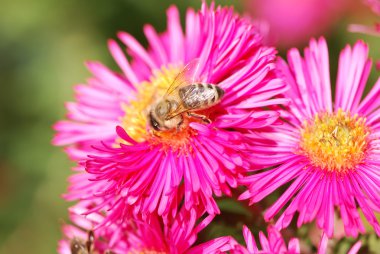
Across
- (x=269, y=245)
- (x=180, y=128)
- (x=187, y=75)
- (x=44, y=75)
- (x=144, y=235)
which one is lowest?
(x=269, y=245)

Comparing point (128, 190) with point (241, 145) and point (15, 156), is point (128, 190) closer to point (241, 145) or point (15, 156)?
point (241, 145)

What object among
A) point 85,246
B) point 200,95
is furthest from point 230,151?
point 85,246

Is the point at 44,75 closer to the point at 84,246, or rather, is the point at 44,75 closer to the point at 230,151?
the point at 84,246

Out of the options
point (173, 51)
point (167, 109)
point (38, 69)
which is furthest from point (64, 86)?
point (167, 109)

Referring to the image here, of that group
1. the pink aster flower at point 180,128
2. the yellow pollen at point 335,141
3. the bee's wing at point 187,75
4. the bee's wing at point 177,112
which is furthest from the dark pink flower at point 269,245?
the bee's wing at point 187,75

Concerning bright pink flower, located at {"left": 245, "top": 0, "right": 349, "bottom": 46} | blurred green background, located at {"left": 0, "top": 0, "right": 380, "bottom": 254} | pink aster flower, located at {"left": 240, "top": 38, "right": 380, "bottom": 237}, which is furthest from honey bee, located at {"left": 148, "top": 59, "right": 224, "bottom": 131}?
bright pink flower, located at {"left": 245, "top": 0, "right": 349, "bottom": 46}

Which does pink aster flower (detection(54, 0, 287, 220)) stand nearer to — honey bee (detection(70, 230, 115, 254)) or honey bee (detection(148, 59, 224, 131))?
honey bee (detection(148, 59, 224, 131))
